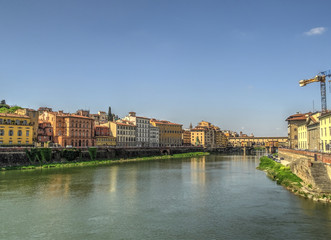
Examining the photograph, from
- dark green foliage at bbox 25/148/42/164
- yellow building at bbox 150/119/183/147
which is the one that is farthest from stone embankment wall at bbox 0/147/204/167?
yellow building at bbox 150/119/183/147

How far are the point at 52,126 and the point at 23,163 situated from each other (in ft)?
83.1

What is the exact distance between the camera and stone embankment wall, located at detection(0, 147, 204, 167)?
189 feet

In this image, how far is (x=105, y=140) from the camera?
98500mm

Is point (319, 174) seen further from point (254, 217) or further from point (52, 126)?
point (52, 126)

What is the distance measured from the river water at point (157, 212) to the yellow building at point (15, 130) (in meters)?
33.7

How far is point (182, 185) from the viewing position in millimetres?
38469

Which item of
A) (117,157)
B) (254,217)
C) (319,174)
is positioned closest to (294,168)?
(319,174)

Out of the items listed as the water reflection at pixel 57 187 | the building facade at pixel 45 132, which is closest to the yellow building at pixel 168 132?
the building facade at pixel 45 132

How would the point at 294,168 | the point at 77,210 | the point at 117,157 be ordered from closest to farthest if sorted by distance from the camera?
A: the point at 77,210 < the point at 294,168 < the point at 117,157

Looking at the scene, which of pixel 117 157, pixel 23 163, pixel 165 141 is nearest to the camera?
pixel 23 163

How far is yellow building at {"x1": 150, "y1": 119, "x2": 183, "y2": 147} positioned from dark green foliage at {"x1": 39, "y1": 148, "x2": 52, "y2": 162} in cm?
6914

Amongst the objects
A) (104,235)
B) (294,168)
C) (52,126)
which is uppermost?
(52,126)

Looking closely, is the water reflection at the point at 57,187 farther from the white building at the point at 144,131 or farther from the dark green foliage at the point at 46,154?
the white building at the point at 144,131

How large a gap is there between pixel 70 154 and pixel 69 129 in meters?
18.2
